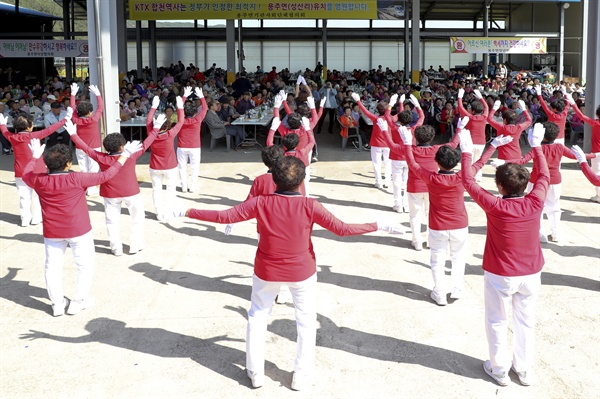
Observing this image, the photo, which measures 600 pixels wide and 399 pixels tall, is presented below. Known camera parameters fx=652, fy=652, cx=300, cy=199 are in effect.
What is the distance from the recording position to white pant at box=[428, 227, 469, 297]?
17.8ft

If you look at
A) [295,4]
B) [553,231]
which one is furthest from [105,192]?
[295,4]

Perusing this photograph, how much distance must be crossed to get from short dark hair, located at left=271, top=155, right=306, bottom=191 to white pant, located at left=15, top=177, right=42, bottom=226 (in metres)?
5.36

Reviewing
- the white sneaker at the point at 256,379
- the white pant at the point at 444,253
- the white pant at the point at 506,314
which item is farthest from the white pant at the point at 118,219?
the white pant at the point at 506,314

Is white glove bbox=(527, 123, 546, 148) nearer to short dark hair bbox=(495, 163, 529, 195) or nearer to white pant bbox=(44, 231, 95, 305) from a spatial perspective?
short dark hair bbox=(495, 163, 529, 195)

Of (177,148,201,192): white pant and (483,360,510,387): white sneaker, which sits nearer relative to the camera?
(483,360,510,387): white sneaker

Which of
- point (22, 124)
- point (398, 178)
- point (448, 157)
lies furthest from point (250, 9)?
point (448, 157)

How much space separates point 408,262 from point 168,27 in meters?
30.6

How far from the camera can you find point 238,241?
299 inches

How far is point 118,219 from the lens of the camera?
7031 mm

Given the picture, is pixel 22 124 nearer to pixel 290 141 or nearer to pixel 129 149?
pixel 129 149

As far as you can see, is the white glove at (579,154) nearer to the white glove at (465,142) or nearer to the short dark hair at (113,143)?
the white glove at (465,142)

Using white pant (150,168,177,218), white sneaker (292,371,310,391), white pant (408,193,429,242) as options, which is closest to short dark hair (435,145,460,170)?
white pant (408,193,429,242)

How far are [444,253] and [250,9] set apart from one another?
1548 centimetres

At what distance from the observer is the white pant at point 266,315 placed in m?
4.04
